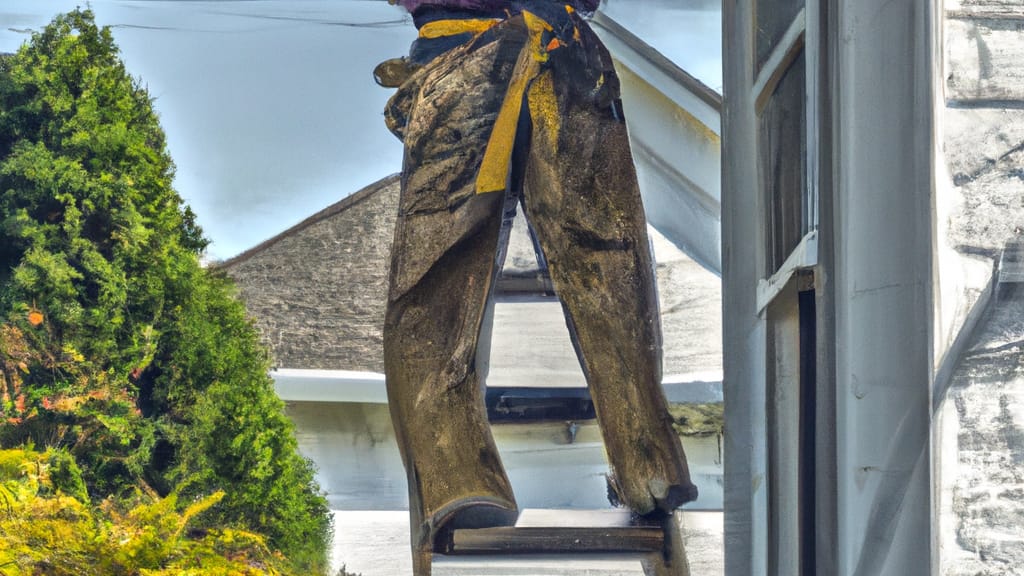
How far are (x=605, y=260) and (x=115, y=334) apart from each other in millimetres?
923

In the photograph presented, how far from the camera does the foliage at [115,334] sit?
253 cm

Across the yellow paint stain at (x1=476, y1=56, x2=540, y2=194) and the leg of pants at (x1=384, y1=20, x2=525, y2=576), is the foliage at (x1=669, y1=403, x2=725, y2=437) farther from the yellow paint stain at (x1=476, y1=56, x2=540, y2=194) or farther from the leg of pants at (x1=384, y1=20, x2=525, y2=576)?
the yellow paint stain at (x1=476, y1=56, x2=540, y2=194)

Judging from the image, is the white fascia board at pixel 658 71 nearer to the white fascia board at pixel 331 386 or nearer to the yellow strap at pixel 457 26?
the yellow strap at pixel 457 26

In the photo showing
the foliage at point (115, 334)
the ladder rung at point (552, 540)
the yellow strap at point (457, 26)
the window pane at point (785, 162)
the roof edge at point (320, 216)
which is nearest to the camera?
the window pane at point (785, 162)

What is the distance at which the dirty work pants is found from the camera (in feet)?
7.23

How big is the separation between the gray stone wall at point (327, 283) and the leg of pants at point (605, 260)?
0.68 meters

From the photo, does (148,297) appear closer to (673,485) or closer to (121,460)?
(121,460)

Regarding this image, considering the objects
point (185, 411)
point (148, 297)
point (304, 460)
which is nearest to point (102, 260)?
point (148, 297)

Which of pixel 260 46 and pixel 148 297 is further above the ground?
pixel 260 46

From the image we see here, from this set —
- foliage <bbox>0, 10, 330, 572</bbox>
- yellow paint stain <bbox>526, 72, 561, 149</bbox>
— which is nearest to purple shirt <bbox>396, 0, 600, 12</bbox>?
yellow paint stain <bbox>526, 72, 561, 149</bbox>

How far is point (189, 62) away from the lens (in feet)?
9.72

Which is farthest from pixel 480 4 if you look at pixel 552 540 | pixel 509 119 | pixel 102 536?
pixel 102 536

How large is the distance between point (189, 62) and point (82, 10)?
23 cm

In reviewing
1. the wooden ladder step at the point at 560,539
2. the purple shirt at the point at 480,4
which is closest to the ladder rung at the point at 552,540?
the wooden ladder step at the point at 560,539
